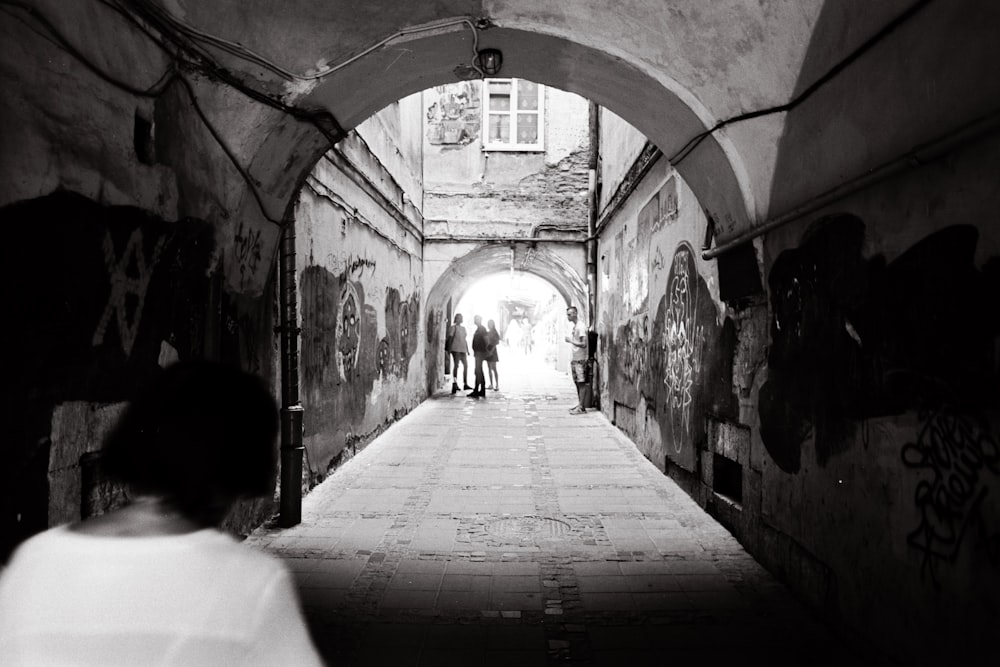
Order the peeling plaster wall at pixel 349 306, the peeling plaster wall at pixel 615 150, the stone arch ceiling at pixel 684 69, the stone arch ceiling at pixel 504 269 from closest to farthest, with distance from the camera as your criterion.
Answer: the stone arch ceiling at pixel 684 69, the peeling plaster wall at pixel 349 306, the peeling plaster wall at pixel 615 150, the stone arch ceiling at pixel 504 269

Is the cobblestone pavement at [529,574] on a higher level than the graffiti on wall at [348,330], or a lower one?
lower

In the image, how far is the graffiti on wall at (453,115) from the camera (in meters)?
14.3

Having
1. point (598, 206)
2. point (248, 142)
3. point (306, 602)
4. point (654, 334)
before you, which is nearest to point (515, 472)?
point (654, 334)

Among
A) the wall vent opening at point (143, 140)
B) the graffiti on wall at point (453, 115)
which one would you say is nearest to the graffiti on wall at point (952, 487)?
the wall vent opening at point (143, 140)

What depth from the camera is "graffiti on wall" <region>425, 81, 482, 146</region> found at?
1431 centimetres

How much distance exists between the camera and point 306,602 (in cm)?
338

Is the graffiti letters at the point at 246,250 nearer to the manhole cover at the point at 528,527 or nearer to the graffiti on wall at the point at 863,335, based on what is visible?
the manhole cover at the point at 528,527

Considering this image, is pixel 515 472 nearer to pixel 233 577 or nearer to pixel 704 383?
pixel 704 383

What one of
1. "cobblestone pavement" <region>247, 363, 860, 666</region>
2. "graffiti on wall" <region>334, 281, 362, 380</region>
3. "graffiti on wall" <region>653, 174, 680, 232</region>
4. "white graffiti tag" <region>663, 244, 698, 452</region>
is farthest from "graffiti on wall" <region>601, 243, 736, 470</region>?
"graffiti on wall" <region>334, 281, 362, 380</region>

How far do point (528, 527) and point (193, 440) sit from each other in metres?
3.87

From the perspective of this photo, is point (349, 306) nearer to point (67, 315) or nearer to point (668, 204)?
point (668, 204)

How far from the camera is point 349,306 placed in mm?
7562

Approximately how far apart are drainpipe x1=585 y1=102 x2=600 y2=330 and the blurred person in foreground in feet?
39.1

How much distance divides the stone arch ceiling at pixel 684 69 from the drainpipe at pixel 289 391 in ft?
1.73
